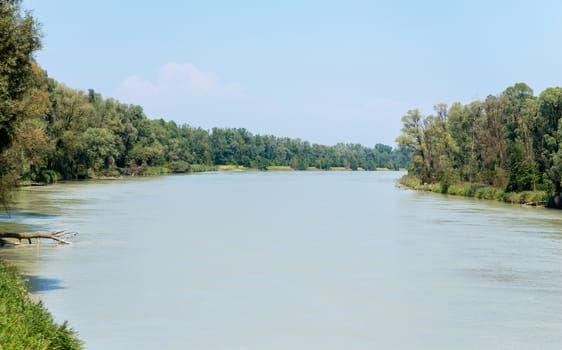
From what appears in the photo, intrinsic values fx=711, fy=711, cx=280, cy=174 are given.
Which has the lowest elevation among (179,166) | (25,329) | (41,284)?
(41,284)

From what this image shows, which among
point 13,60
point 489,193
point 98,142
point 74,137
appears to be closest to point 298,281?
point 13,60

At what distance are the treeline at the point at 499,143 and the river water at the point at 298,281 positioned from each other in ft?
47.6

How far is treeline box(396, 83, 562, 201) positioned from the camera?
60531 millimetres

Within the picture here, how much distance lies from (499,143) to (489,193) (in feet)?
20.5

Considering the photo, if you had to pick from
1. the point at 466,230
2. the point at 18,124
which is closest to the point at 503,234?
the point at 466,230

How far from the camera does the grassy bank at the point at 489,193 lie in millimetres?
59312

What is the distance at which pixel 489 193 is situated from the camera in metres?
67.7

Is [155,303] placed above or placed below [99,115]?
below

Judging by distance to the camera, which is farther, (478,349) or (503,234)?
(503,234)

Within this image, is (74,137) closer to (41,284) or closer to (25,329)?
(41,284)

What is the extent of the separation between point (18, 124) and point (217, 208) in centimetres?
3572

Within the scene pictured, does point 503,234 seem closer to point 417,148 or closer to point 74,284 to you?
point 74,284

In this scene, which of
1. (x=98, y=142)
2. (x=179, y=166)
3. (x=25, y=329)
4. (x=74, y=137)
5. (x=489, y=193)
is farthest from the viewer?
(x=179, y=166)

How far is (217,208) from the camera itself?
56.0 m
